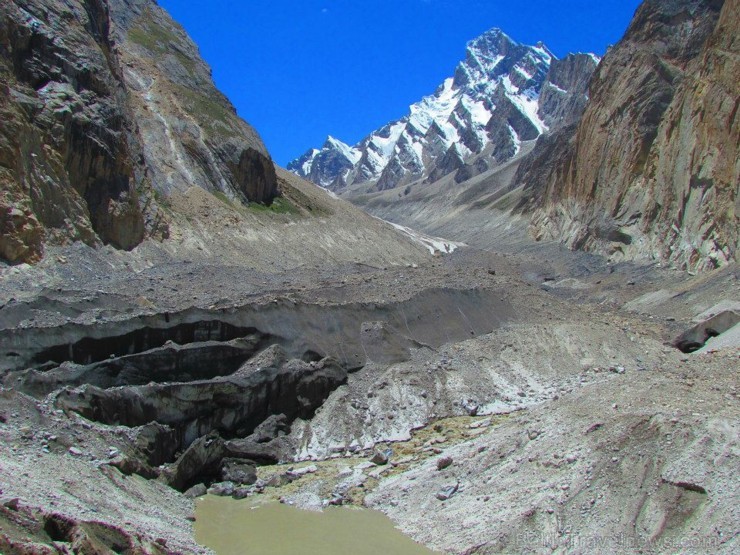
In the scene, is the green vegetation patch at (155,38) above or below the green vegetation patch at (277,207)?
above

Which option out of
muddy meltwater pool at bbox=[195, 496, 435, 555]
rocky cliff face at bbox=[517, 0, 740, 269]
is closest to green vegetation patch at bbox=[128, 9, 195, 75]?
rocky cliff face at bbox=[517, 0, 740, 269]

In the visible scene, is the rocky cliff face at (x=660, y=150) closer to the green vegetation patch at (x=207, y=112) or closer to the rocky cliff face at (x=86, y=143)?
the rocky cliff face at (x=86, y=143)

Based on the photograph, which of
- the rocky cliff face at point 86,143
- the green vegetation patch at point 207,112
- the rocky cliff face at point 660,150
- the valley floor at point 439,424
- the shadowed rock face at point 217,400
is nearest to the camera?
the valley floor at point 439,424

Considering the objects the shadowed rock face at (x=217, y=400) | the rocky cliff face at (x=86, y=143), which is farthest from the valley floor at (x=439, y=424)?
the rocky cliff face at (x=86, y=143)

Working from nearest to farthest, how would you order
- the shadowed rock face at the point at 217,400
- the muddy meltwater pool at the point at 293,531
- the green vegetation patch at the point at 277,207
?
the muddy meltwater pool at the point at 293,531, the shadowed rock face at the point at 217,400, the green vegetation patch at the point at 277,207

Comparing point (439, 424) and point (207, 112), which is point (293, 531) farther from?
point (207, 112)

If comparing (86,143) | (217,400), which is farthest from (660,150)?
(217,400)
